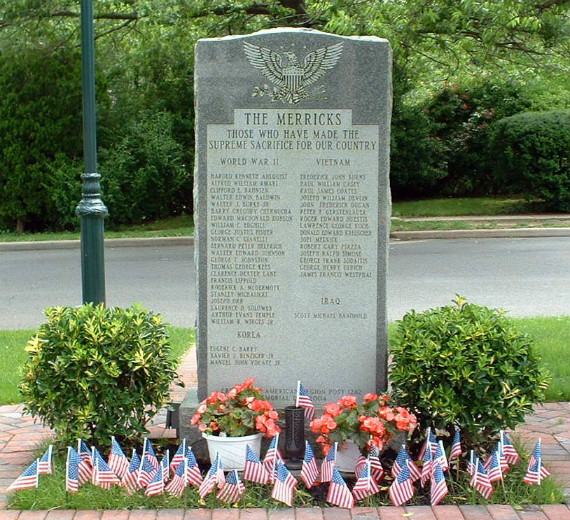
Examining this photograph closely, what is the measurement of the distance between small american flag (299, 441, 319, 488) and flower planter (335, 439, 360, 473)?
0.18 meters

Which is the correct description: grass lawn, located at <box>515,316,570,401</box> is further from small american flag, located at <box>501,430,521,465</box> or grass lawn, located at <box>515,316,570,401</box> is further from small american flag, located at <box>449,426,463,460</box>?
small american flag, located at <box>449,426,463,460</box>

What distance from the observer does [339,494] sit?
14.6 ft

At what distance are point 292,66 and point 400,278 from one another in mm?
7433

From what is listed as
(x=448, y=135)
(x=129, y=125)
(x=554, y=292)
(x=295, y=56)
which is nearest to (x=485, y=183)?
(x=448, y=135)

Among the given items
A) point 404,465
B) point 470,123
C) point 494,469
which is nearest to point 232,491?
point 404,465

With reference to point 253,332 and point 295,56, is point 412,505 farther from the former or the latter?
point 295,56

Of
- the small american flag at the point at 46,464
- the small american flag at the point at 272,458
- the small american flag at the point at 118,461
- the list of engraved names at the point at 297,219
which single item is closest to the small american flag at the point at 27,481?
the small american flag at the point at 46,464

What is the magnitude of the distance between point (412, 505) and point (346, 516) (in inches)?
14.4

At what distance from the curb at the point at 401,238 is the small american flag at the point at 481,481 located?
40.8 ft

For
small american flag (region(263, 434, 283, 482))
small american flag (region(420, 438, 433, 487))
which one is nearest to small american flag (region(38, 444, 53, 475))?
small american flag (region(263, 434, 283, 482))

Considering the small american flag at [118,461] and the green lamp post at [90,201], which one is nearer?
the small american flag at [118,461]

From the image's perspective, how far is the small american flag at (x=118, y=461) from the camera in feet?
15.4

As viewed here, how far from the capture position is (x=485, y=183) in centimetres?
2170

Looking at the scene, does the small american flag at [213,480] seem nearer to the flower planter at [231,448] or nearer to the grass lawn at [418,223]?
the flower planter at [231,448]
